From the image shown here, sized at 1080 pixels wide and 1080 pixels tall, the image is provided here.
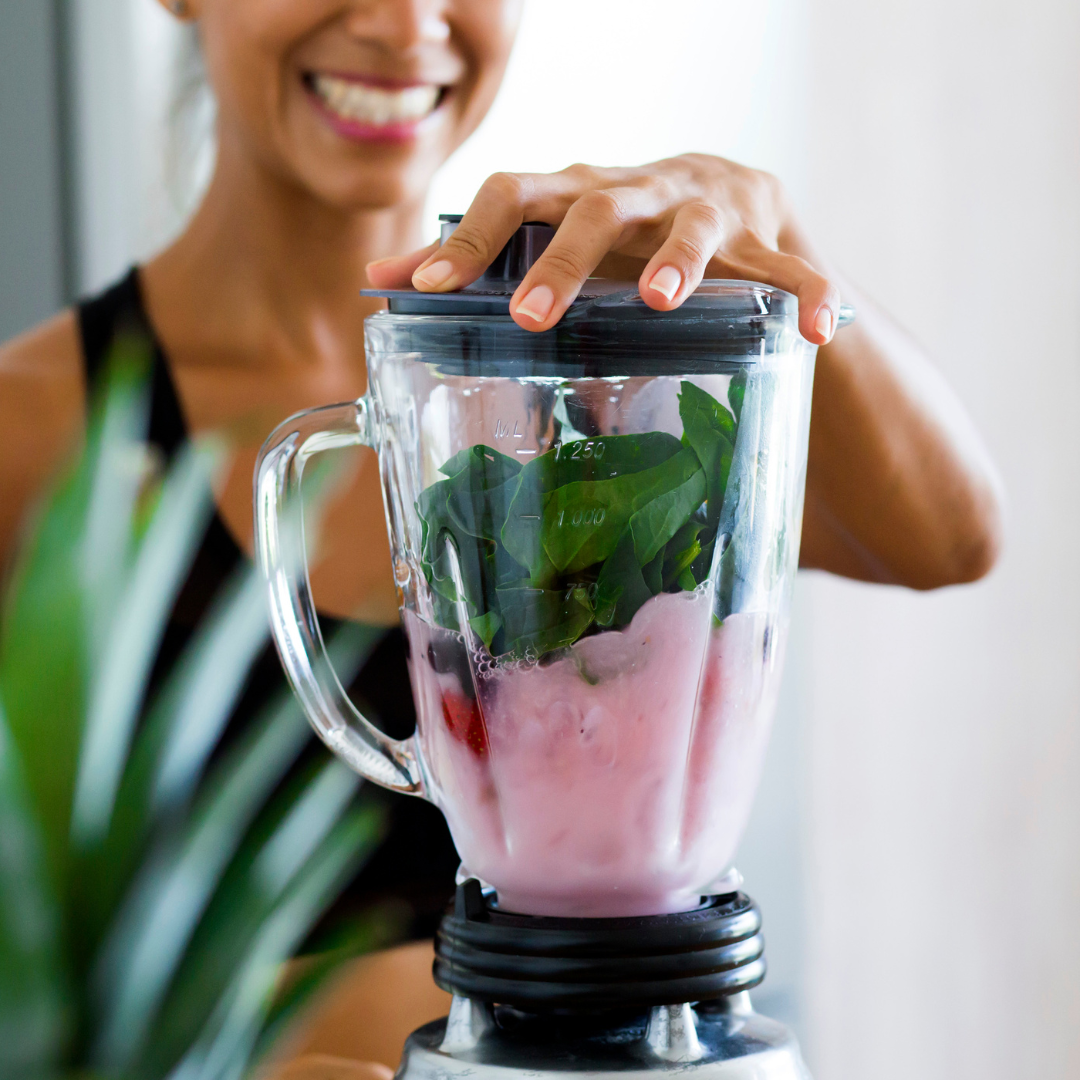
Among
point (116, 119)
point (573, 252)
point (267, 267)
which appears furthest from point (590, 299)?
point (116, 119)

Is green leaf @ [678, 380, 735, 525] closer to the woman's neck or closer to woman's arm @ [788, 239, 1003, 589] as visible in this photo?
woman's arm @ [788, 239, 1003, 589]

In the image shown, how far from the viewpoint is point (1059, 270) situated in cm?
127

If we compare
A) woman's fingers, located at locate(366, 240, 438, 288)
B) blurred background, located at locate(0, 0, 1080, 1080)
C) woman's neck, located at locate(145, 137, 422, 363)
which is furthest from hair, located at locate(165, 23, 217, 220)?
woman's fingers, located at locate(366, 240, 438, 288)

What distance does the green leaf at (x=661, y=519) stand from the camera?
36 centimetres

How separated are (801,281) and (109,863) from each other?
0.93 ft

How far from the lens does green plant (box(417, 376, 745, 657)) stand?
0.36 m

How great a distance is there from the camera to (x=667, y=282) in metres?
0.35

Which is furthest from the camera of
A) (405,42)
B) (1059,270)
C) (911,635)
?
(911,635)

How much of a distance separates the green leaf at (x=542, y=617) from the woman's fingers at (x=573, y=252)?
81 millimetres

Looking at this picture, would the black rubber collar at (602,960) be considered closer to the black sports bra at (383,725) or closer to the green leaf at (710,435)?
the green leaf at (710,435)

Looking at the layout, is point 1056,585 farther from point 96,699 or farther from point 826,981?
point 96,699

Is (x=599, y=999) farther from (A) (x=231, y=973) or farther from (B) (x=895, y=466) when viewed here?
(B) (x=895, y=466)

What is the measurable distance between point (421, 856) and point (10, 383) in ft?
1.69

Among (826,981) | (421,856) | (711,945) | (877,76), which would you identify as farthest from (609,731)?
(826,981)
